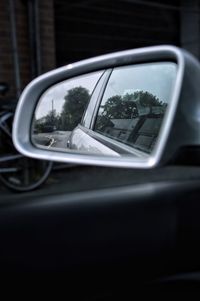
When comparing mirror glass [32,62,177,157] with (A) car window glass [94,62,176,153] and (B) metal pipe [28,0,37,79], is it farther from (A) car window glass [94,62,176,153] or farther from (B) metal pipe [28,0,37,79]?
(B) metal pipe [28,0,37,79]

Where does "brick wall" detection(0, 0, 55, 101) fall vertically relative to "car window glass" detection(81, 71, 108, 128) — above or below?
above

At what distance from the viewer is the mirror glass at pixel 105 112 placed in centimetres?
140

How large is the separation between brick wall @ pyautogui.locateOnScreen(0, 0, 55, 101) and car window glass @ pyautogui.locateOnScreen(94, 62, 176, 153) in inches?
145

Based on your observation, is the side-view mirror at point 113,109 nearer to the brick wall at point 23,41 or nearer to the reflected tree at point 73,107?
the reflected tree at point 73,107

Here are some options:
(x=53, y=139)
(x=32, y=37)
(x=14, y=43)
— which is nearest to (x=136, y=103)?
(x=53, y=139)

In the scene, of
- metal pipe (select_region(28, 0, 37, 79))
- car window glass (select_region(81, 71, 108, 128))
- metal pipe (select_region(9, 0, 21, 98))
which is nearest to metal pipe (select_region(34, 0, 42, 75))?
metal pipe (select_region(28, 0, 37, 79))

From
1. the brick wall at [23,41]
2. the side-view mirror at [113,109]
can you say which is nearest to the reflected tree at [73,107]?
the side-view mirror at [113,109]

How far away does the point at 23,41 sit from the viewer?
5.34 m

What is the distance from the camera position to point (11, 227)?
3.70m

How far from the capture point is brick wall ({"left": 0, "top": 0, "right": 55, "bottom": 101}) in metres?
5.19

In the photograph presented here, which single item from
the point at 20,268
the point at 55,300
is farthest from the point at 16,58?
the point at 55,300

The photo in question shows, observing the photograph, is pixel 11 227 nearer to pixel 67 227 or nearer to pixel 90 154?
pixel 67 227

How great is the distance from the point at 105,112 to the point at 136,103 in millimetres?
181

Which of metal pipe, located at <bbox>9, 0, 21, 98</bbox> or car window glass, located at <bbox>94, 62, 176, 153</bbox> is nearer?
car window glass, located at <bbox>94, 62, 176, 153</bbox>
